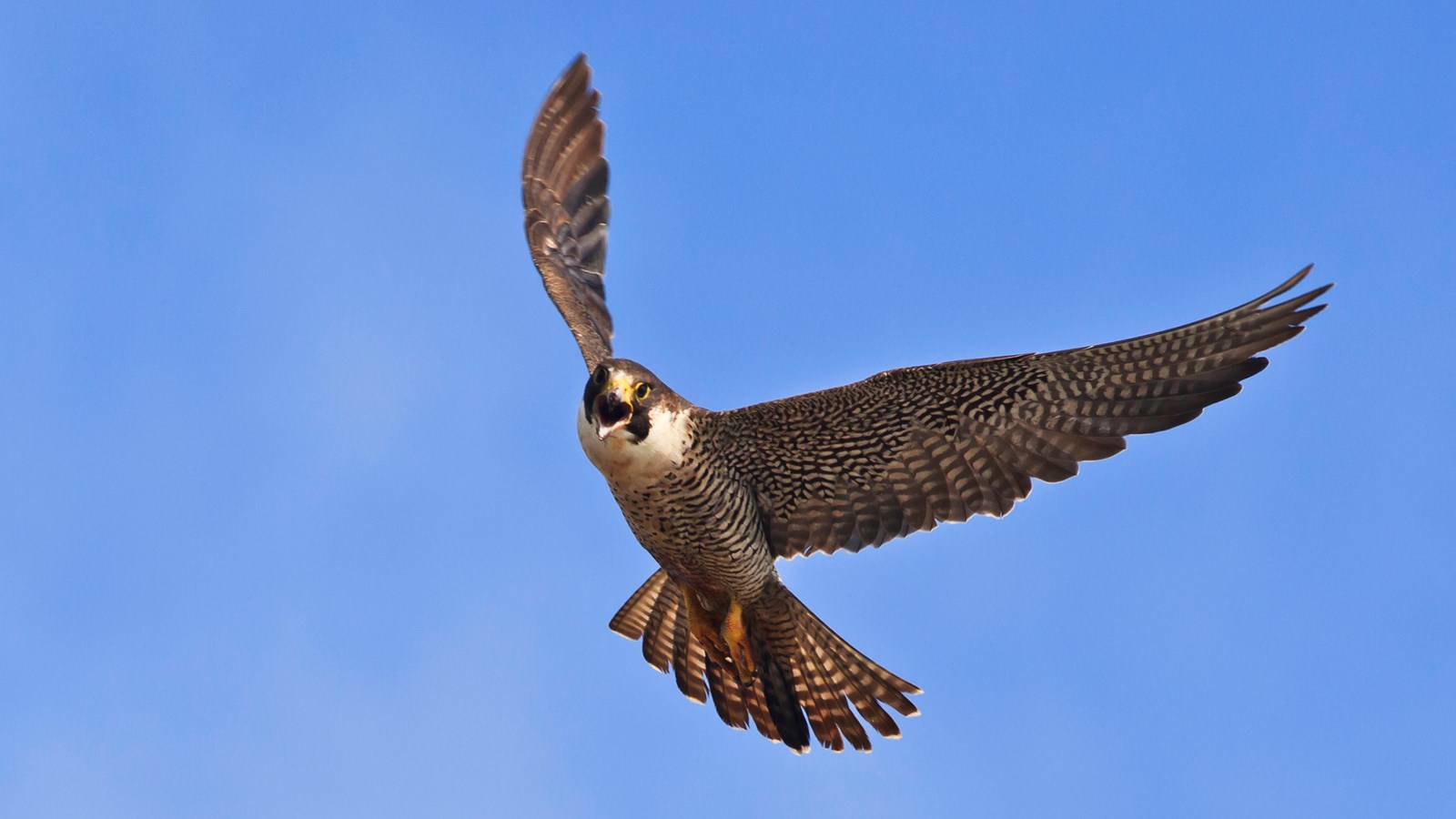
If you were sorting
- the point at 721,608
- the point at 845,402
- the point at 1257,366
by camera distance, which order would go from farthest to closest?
the point at 721,608 < the point at 845,402 < the point at 1257,366

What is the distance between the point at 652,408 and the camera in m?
8.55

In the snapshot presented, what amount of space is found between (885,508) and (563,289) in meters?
2.80

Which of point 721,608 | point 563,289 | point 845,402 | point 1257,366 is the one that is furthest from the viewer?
point 563,289

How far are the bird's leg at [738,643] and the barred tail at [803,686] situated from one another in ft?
0.19

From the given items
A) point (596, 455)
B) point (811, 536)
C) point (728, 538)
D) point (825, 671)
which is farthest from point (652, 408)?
point (825, 671)

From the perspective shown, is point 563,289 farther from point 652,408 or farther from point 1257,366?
point 1257,366

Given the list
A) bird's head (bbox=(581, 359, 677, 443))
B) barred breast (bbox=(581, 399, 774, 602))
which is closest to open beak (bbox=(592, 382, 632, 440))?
bird's head (bbox=(581, 359, 677, 443))

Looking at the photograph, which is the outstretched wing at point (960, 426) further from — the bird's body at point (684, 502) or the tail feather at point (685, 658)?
the tail feather at point (685, 658)

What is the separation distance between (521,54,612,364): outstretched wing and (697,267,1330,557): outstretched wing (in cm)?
261

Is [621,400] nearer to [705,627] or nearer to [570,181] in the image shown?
[705,627]

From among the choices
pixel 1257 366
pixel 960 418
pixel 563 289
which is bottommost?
pixel 1257 366

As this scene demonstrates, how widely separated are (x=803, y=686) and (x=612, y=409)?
8.00ft

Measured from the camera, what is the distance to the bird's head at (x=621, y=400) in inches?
333

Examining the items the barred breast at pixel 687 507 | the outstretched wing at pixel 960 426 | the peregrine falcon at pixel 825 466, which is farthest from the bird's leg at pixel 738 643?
the outstretched wing at pixel 960 426
